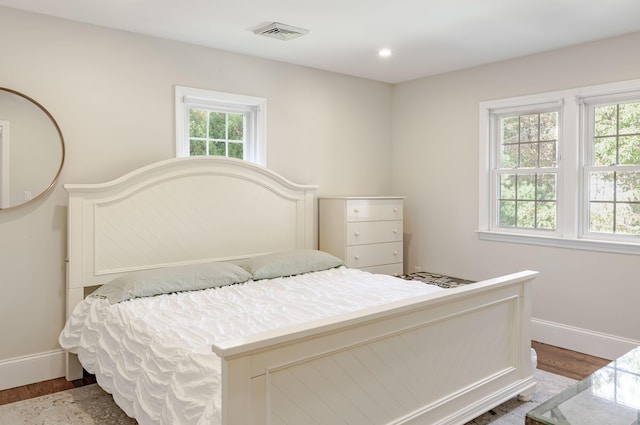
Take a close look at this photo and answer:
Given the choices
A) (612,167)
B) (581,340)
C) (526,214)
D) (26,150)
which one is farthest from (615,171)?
(26,150)

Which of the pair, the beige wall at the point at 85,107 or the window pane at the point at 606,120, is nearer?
the beige wall at the point at 85,107

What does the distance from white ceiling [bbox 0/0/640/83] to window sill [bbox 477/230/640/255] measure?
1506 mm

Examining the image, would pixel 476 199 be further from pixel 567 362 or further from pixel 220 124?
pixel 220 124

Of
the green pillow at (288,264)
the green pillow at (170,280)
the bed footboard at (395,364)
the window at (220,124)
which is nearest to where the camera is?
the bed footboard at (395,364)

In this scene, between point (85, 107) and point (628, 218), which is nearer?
point (85, 107)

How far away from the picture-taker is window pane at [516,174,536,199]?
4.02 metres

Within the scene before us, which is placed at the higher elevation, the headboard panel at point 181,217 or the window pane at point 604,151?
the window pane at point 604,151

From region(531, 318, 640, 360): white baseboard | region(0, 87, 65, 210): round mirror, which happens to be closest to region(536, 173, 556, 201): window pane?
region(531, 318, 640, 360): white baseboard

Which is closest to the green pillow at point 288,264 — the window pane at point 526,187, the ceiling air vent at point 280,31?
the ceiling air vent at point 280,31

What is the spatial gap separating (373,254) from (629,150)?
2.16 metres

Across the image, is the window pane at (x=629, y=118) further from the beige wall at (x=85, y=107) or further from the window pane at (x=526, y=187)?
the beige wall at (x=85, y=107)

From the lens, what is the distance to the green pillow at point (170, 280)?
2799 mm

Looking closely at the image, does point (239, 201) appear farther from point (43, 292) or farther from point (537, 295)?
point (537, 295)

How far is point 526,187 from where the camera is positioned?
4.07m
